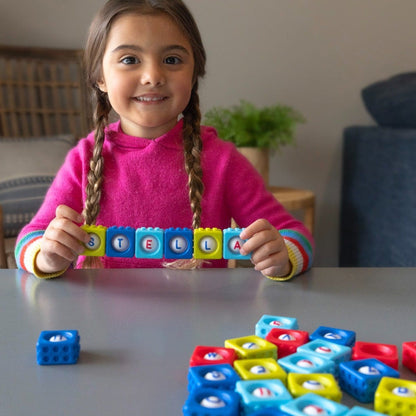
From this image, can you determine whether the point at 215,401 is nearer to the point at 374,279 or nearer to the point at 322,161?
the point at 374,279

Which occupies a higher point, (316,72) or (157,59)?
(316,72)

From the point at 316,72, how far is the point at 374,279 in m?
1.93

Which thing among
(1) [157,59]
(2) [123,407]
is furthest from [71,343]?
(1) [157,59]

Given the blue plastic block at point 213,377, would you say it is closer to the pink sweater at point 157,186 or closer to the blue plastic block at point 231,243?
the blue plastic block at point 231,243

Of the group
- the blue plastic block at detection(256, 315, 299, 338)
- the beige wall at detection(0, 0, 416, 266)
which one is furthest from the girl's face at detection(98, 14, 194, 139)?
the beige wall at detection(0, 0, 416, 266)

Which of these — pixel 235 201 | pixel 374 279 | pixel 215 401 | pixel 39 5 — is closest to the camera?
pixel 215 401

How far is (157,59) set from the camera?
0.95 metres

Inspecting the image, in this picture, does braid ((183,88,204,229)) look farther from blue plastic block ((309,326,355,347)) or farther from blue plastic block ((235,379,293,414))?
blue plastic block ((235,379,293,414))

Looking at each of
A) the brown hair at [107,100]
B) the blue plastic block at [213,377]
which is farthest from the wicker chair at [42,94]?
the blue plastic block at [213,377]

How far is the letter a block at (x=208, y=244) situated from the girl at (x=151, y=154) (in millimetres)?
189

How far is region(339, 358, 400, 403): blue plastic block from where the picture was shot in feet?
1.43

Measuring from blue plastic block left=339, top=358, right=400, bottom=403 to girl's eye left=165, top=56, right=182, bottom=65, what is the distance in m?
0.65

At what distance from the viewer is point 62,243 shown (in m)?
0.75

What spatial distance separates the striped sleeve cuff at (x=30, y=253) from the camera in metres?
0.78
